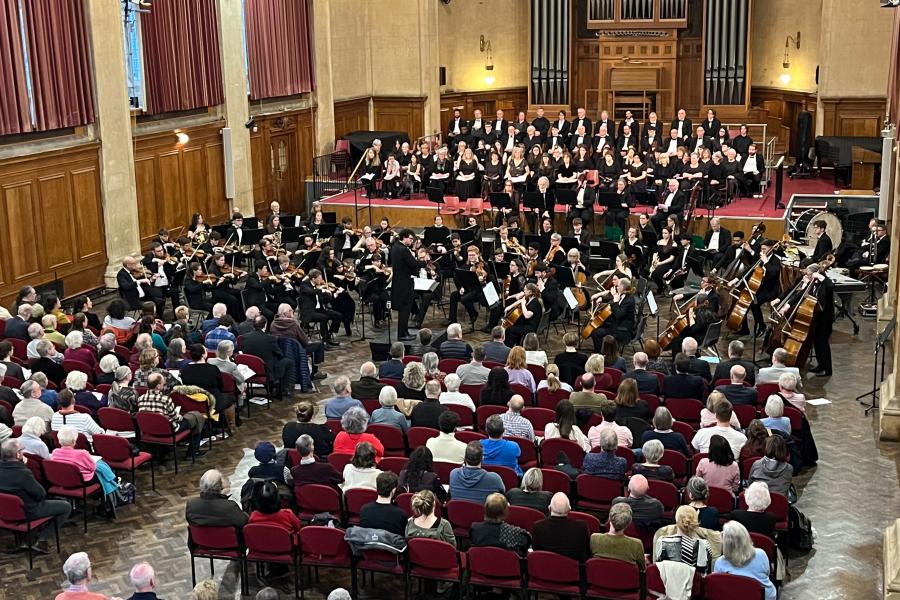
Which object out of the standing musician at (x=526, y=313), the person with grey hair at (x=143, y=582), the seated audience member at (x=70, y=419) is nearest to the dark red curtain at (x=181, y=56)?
the standing musician at (x=526, y=313)

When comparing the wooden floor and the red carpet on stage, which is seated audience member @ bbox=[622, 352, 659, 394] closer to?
the wooden floor

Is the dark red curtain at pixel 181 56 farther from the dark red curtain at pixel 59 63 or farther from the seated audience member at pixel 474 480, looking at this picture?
the seated audience member at pixel 474 480

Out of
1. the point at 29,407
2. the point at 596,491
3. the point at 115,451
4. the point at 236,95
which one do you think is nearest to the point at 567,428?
the point at 596,491

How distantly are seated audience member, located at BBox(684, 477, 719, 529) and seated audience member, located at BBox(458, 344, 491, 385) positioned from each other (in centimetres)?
365

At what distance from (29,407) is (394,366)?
3.77m

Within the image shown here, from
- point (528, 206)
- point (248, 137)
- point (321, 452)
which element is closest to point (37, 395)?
point (321, 452)

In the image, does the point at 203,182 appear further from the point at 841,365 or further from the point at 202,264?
the point at 841,365

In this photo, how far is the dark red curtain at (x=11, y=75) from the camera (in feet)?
53.1

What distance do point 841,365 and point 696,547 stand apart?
770 cm

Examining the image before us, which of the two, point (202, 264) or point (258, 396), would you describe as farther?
point (202, 264)

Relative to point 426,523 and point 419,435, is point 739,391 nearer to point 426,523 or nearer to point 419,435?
point 419,435

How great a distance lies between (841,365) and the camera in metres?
14.4

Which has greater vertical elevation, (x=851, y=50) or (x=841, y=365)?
(x=851, y=50)

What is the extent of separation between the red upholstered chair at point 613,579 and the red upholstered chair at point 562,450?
75.2 inches
